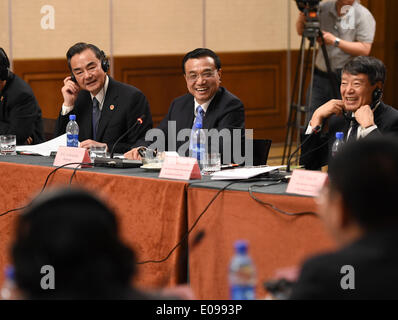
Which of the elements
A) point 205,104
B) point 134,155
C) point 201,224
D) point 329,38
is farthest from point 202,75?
point 329,38

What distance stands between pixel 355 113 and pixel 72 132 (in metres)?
1.54

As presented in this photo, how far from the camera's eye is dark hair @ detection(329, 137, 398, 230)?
1139 mm

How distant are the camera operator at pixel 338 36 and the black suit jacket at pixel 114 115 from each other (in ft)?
4.89

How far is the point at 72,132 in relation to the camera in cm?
390

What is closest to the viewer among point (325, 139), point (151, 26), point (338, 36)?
point (325, 139)

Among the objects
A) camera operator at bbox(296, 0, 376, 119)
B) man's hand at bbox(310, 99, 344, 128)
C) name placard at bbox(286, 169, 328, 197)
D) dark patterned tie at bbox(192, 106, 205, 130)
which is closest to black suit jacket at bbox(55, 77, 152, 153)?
dark patterned tie at bbox(192, 106, 205, 130)

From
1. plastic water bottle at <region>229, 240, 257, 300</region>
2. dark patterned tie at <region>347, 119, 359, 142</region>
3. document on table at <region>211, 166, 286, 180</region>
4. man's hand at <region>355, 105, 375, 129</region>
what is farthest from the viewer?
dark patterned tie at <region>347, 119, 359, 142</region>

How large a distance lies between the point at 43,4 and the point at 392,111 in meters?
3.73

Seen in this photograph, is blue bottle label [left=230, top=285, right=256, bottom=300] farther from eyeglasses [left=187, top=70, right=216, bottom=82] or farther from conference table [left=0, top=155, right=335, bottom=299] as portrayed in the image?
eyeglasses [left=187, top=70, right=216, bottom=82]

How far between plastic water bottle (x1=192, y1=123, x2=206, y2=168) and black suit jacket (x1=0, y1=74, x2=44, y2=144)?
128 centimetres

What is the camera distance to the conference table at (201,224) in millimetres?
2408

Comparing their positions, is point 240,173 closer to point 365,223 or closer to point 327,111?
point 327,111

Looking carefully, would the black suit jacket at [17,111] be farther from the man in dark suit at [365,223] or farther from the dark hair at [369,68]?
the man in dark suit at [365,223]

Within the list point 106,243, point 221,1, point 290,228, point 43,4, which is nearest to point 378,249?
point 106,243
